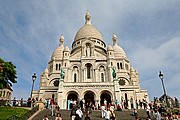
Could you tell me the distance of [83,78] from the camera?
120ft

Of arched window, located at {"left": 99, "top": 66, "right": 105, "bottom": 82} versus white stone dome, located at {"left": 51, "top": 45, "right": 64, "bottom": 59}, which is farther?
white stone dome, located at {"left": 51, "top": 45, "right": 64, "bottom": 59}

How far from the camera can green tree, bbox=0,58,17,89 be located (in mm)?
Result: 26447

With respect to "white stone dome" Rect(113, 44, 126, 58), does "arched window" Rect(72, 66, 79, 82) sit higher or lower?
lower

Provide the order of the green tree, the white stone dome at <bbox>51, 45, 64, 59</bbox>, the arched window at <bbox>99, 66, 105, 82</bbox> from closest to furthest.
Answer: the green tree
the arched window at <bbox>99, 66, 105, 82</bbox>
the white stone dome at <bbox>51, 45, 64, 59</bbox>

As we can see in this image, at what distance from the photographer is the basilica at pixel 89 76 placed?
32562 mm

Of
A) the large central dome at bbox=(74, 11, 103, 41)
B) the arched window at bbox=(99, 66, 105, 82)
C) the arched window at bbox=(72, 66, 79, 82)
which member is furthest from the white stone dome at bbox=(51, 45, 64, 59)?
the arched window at bbox=(99, 66, 105, 82)

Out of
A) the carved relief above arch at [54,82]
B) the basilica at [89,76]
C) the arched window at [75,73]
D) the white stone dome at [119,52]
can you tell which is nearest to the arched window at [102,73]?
the basilica at [89,76]

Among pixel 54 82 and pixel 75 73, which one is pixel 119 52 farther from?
pixel 54 82

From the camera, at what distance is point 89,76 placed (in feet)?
124

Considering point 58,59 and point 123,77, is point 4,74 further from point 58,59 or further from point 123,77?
point 123,77

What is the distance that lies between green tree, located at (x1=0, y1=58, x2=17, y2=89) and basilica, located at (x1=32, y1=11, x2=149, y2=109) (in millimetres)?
7869

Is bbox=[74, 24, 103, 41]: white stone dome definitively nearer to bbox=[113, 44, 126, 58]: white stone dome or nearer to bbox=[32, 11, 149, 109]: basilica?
bbox=[32, 11, 149, 109]: basilica

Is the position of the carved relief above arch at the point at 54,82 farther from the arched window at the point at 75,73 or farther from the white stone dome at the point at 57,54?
the arched window at the point at 75,73

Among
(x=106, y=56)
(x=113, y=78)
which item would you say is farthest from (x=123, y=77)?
(x=113, y=78)
